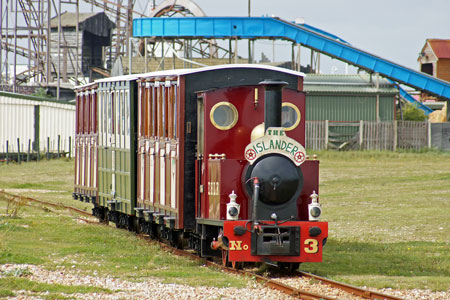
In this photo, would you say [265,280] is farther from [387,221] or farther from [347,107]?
[347,107]

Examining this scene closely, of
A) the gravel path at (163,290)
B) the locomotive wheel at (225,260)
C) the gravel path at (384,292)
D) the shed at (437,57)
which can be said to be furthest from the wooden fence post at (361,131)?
the gravel path at (384,292)

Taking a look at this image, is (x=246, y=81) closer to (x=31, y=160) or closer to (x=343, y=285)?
(x=343, y=285)

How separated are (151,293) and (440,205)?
15.2 metres

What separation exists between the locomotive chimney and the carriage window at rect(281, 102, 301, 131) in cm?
95

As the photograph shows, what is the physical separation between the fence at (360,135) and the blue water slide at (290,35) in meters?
3.60

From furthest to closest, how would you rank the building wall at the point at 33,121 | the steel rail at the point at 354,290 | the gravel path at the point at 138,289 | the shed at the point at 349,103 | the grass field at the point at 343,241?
1. the building wall at the point at 33,121
2. the shed at the point at 349,103
3. the grass field at the point at 343,241
4. the gravel path at the point at 138,289
5. the steel rail at the point at 354,290

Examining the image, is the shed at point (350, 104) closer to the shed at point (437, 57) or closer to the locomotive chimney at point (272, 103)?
the shed at point (437, 57)

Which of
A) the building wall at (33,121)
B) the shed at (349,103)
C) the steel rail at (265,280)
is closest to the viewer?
the steel rail at (265,280)

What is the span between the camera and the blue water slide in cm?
4794

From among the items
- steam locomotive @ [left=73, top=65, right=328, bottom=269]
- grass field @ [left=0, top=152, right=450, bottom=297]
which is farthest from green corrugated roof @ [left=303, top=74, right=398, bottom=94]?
steam locomotive @ [left=73, top=65, right=328, bottom=269]

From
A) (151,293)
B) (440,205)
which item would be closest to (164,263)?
(151,293)

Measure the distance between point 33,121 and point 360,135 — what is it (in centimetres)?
1858

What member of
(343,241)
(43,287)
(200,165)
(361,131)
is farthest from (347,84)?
(43,287)

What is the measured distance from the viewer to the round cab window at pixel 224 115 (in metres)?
13.2
